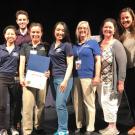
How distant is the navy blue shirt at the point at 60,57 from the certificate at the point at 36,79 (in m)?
0.15

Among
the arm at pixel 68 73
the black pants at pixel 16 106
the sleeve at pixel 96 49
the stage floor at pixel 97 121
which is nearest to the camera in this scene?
the arm at pixel 68 73

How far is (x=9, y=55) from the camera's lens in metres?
4.29

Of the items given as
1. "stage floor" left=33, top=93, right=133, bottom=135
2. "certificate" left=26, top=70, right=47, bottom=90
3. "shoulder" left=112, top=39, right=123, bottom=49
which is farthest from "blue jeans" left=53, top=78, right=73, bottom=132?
"shoulder" left=112, top=39, right=123, bottom=49

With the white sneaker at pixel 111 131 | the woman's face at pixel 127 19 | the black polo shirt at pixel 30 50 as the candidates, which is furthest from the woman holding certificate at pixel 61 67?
the woman's face at pixel 127 19

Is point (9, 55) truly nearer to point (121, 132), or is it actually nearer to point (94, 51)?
point (94, 51)

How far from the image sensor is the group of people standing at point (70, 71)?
14.1 feet

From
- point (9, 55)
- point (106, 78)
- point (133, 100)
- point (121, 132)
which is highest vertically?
point (9, 55)

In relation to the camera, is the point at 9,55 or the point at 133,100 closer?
the point at 9,55

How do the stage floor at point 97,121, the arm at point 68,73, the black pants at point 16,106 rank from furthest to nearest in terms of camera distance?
1. the stage floor at point 97,121
2. the black pants at point 16,106
3. the arm at point 68,73

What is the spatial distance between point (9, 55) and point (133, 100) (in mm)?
1551

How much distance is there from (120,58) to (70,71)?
1.89ft

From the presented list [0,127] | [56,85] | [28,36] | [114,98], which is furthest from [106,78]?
[0,127]

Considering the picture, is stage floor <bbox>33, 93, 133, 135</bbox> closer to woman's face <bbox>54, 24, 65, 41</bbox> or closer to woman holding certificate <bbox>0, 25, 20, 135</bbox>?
woman holding certificate <bbox>0, 25, 20, 135</bbox>

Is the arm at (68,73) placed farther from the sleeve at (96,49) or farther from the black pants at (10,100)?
the black pants at (10,100)
